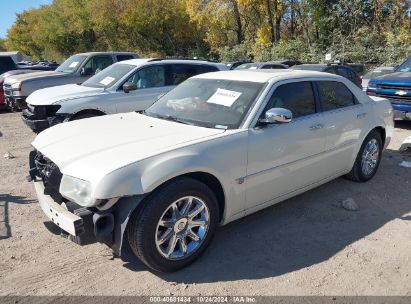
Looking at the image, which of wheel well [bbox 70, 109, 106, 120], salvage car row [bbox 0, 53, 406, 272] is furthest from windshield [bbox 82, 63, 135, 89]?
salvage car row [bbox 0, 53, 406, 272]

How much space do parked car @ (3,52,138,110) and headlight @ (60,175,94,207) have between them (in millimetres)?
8223

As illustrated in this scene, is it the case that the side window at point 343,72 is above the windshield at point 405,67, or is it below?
below

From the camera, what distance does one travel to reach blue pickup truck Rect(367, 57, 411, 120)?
908 cm

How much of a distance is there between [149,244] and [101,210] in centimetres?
47

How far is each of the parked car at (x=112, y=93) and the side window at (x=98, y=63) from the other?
9.26 feet

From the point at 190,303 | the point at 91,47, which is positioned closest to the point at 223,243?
the point at 190,303

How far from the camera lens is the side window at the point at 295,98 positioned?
4.28m

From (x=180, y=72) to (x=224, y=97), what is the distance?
445cm

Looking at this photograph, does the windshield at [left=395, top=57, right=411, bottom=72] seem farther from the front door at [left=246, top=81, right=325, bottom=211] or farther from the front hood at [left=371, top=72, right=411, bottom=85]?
the front door at [left=246, top=81, right=325, bottom=211]

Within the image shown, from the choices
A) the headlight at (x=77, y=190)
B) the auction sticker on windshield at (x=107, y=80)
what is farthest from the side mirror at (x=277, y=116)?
the auction sticker on windshield at (x=107, y=80)

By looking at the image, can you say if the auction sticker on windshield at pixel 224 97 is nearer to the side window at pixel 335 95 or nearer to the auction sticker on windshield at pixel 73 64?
the side window at pixel 335 95

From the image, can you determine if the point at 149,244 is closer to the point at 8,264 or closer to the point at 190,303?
the point at 190,303

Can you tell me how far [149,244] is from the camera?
3.24 metres

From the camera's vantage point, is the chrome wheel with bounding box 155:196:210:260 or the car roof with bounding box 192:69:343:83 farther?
the car roof with bounding box 192:69:343:83
